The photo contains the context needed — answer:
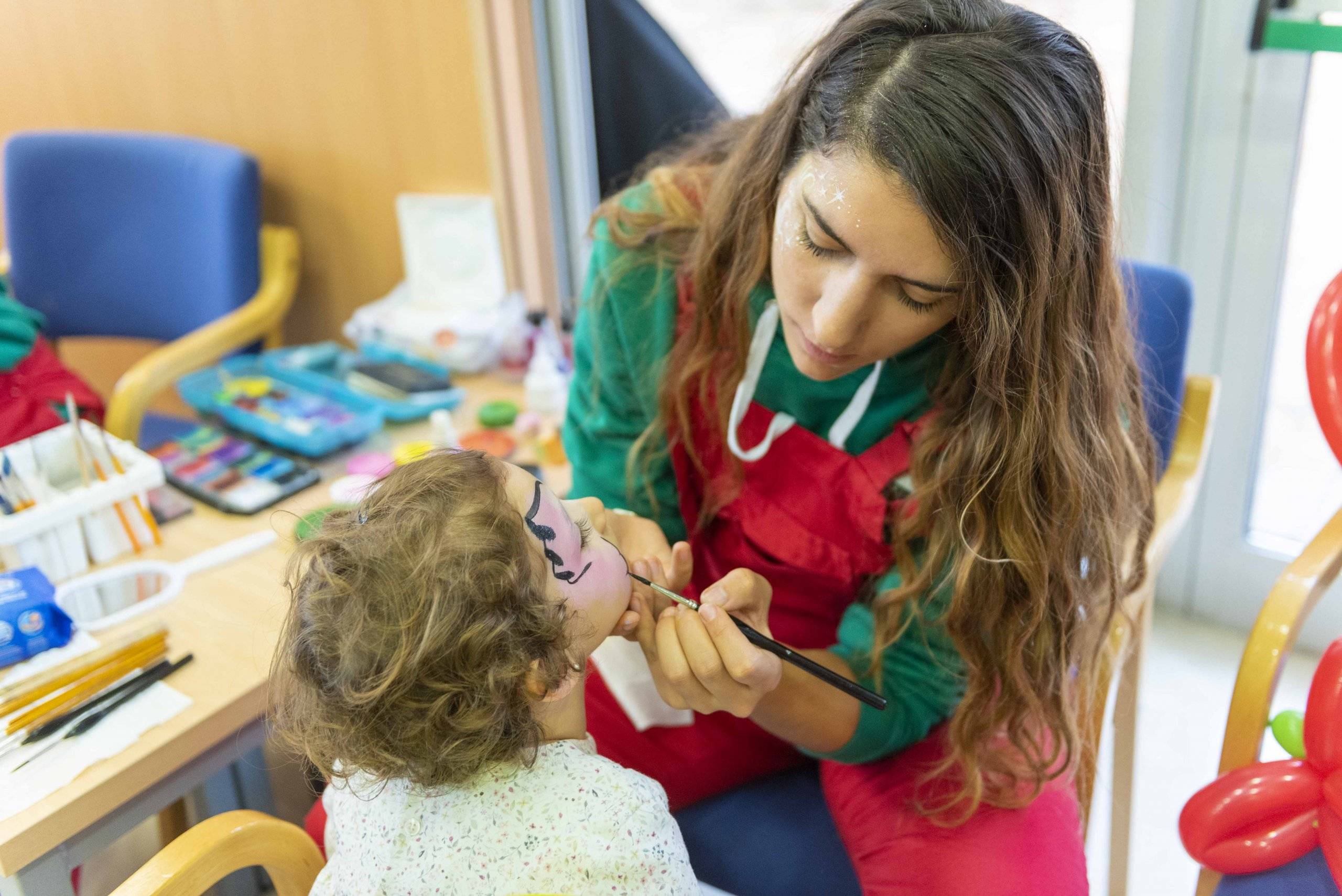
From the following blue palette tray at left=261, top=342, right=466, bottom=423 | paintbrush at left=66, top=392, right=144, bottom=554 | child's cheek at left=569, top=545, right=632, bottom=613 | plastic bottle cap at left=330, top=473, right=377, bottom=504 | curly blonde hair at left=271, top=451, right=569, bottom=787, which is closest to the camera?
curly blonde hair at left=271, top=451, right=569, bottom=787

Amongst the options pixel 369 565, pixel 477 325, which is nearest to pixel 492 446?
pixel 477 325

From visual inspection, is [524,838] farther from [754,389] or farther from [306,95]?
[306,95]

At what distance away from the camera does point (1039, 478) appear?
3.10 feet

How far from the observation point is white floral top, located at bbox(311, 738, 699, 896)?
29.7 inches

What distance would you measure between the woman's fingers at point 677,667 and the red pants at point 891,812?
10.2 inches

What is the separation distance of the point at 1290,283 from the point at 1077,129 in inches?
45.3

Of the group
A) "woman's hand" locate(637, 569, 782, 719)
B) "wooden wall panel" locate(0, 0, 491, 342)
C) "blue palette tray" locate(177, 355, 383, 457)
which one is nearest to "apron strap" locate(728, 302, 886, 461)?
Answer: "woman's hand" locate(637, 569, 782, 719)

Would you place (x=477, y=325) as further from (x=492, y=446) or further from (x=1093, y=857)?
(x=1093, y=857)

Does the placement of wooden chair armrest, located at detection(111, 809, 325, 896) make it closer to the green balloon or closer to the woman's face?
the woman's face

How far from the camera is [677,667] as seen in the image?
2.76ft

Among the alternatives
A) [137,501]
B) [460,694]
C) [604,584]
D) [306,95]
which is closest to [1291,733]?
[604,584]

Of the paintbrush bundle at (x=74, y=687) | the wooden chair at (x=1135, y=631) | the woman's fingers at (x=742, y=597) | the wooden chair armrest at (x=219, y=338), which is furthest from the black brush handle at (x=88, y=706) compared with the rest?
the wooden chair at (x=1135, y=631)

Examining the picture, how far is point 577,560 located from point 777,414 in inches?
14.3

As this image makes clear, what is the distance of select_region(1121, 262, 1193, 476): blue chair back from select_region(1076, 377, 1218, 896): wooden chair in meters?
0.04
